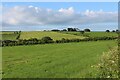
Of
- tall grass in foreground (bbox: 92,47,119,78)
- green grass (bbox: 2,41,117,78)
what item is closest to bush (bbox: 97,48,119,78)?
tall grass in foreground (bbox: 92,47,119,78)

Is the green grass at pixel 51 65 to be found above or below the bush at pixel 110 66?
below

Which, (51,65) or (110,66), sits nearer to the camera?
(110,66)

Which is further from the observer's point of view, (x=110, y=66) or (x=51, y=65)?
(x=51, y=65)

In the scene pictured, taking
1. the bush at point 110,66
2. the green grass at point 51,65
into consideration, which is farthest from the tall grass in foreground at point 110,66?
the green grass at point 51,65

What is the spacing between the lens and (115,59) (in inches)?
552

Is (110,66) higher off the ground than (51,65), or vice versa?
(110,66)

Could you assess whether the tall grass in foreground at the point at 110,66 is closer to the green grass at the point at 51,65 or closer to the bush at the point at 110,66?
the bush at the point at 110,66

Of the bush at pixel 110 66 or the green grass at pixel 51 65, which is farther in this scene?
the green grass at pixel 51 65

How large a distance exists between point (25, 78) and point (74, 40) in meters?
72.9

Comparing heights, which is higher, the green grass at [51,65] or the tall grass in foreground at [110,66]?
the tall grass in foreground at [110,66]

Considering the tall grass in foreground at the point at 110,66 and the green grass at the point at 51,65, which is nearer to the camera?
the tall grass in foreground at the point at 110,66

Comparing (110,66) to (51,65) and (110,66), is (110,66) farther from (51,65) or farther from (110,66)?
(51,65)

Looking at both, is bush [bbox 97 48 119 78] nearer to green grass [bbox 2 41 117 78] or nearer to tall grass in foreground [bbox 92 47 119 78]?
tall grass in foreground [bbox 92 47 119 78]

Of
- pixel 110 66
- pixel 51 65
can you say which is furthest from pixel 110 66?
pixel 51 65
